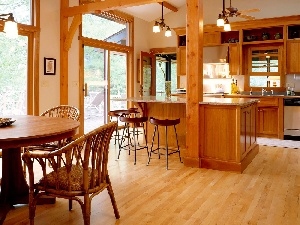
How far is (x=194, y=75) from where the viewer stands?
437cm

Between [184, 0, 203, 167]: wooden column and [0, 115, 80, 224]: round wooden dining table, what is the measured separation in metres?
2.05

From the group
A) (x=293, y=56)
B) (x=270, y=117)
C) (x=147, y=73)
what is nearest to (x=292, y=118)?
(x=270, y=117)

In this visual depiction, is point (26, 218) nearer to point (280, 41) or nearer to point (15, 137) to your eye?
point (15, 137)

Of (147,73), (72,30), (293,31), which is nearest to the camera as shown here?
(72,30)

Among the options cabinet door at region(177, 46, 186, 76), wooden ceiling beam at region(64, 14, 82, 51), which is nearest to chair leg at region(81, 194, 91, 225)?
wooden ceiling beam at region(64, 14, 82, 51)

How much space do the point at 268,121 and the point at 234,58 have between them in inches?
68.7

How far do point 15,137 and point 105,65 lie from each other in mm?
5623

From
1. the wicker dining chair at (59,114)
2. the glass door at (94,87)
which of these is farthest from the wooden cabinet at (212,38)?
the wicker dining chair at (59,114)

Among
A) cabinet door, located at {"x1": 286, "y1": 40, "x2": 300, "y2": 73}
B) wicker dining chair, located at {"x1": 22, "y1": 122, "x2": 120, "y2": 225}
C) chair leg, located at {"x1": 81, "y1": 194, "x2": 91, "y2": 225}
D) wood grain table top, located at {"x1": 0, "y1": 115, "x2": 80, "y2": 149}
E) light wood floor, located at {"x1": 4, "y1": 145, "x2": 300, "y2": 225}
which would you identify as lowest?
light wood floor, located at {"x1": 4, "y1": 145, "x2": 300, "y2": 225}

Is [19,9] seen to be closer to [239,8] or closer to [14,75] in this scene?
[14,75]

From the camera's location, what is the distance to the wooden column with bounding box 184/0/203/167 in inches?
171

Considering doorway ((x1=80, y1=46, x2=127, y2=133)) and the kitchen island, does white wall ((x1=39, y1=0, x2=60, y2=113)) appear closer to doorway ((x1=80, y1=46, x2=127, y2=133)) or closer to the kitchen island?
doorway ((x1=80, y1=46, x2=127, y2=133))

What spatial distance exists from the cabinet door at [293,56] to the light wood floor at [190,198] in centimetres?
301

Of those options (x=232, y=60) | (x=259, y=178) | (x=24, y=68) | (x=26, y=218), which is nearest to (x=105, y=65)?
(x=24, y=68)
